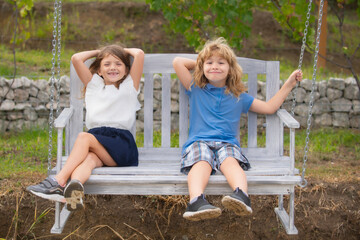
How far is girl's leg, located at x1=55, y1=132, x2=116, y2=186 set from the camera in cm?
305

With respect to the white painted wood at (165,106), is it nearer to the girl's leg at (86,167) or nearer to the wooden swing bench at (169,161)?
the wooden swing bench at (169,161)

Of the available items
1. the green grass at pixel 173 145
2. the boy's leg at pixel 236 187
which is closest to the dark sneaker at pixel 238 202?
the boy's leg at pixel 236 187

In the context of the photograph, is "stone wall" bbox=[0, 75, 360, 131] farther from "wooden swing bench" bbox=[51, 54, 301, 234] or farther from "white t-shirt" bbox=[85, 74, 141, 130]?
"white t-shirt" bbox=[85, 74, 141, 130]

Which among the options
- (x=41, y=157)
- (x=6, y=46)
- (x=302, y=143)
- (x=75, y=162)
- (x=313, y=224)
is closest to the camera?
(x=75, y=162)

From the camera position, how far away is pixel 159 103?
20.5 feet

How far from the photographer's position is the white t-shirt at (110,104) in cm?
352

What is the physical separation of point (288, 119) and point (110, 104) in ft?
4.04

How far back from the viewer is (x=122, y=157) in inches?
133

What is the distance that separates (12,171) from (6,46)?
14.9 ft

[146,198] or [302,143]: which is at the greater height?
→ [302,143]

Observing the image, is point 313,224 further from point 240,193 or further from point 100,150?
point 100,150

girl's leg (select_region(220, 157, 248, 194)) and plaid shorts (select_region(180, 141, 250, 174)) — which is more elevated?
plaid shorts (select_region(180, 141, 250, 174))

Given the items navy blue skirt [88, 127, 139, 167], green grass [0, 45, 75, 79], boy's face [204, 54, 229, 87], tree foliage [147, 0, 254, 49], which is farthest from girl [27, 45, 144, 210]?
green grass [0, 45, 75, 79]

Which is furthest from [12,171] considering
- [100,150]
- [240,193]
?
[240,193]
